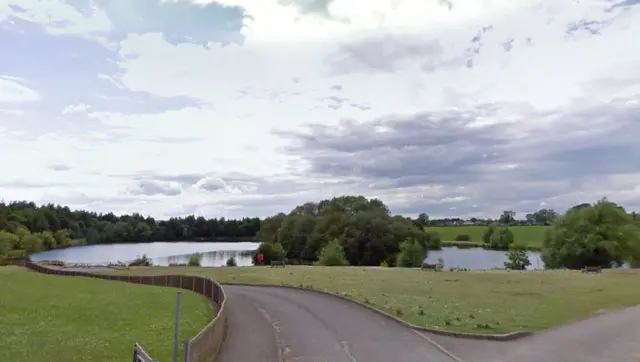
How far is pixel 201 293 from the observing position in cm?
3322

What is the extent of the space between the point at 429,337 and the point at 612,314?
1070 centimetres

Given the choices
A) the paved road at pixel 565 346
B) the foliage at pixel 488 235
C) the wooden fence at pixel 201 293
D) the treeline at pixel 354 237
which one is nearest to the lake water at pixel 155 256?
the treeline at pixel 354 237

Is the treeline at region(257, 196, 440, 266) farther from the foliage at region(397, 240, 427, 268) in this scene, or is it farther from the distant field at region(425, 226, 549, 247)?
the distant field at region(425, 226, 549, 247)

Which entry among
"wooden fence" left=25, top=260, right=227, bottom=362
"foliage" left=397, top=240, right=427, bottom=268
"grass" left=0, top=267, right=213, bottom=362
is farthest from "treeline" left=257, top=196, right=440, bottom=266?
"grass" left=0, top=267, right=213, bottom=362

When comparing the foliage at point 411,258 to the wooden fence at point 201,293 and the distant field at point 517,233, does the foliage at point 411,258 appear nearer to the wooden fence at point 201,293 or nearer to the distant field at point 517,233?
the wooden fence at point 201,293

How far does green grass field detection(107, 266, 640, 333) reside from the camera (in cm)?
2225

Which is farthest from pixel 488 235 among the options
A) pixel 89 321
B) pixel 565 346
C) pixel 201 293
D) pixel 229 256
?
pixel 89 321

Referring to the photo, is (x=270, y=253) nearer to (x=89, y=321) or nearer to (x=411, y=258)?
(x=411, y=258)

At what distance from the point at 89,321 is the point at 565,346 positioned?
1680 cm

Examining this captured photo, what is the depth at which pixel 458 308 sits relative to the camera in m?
25.7

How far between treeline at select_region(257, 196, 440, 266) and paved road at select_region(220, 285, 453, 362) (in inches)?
2177

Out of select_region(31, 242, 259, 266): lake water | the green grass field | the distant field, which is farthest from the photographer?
the distant field

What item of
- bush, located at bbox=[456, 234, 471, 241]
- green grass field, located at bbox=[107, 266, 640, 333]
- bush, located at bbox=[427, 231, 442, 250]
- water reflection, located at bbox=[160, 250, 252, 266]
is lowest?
green grass field, located at bbox=[107, 266, 640, 333]

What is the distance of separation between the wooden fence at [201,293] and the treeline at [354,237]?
1484 inches
